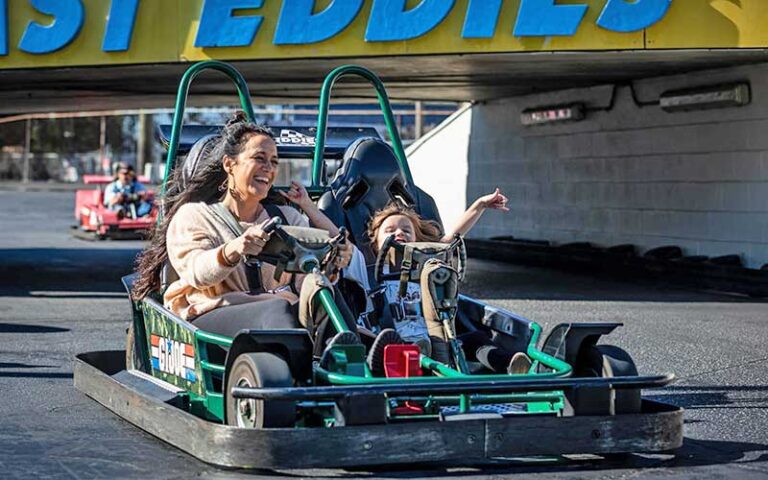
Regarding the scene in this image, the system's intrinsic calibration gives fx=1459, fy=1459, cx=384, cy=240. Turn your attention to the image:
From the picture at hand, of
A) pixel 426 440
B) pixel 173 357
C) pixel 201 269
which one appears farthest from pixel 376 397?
pixel 173 357

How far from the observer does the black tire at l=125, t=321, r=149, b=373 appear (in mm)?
6994

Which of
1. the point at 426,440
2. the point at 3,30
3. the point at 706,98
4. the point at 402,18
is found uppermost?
the point at 402,18

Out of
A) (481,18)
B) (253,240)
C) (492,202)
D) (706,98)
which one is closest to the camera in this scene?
(253,240)

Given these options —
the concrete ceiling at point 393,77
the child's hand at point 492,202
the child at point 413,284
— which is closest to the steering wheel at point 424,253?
the child at point 413,284

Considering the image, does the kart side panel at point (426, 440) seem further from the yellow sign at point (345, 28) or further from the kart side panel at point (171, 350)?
the yellow sign at point (345, 28)

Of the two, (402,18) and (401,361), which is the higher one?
(402,18)

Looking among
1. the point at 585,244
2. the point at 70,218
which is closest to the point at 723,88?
the point at 585,244

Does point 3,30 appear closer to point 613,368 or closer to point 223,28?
point 223,28

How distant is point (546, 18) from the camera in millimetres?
13703

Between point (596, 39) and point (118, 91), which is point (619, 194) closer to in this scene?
point (596, 39)

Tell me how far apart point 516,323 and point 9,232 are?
2015 cm

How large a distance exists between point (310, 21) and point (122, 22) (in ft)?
5.93

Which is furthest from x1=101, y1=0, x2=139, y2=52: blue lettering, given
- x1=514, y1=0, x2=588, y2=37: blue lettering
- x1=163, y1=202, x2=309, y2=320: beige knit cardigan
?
x1=163, y1=202, x2=309, y2=320: beige knit cardigan

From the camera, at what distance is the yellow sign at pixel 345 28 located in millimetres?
13656
